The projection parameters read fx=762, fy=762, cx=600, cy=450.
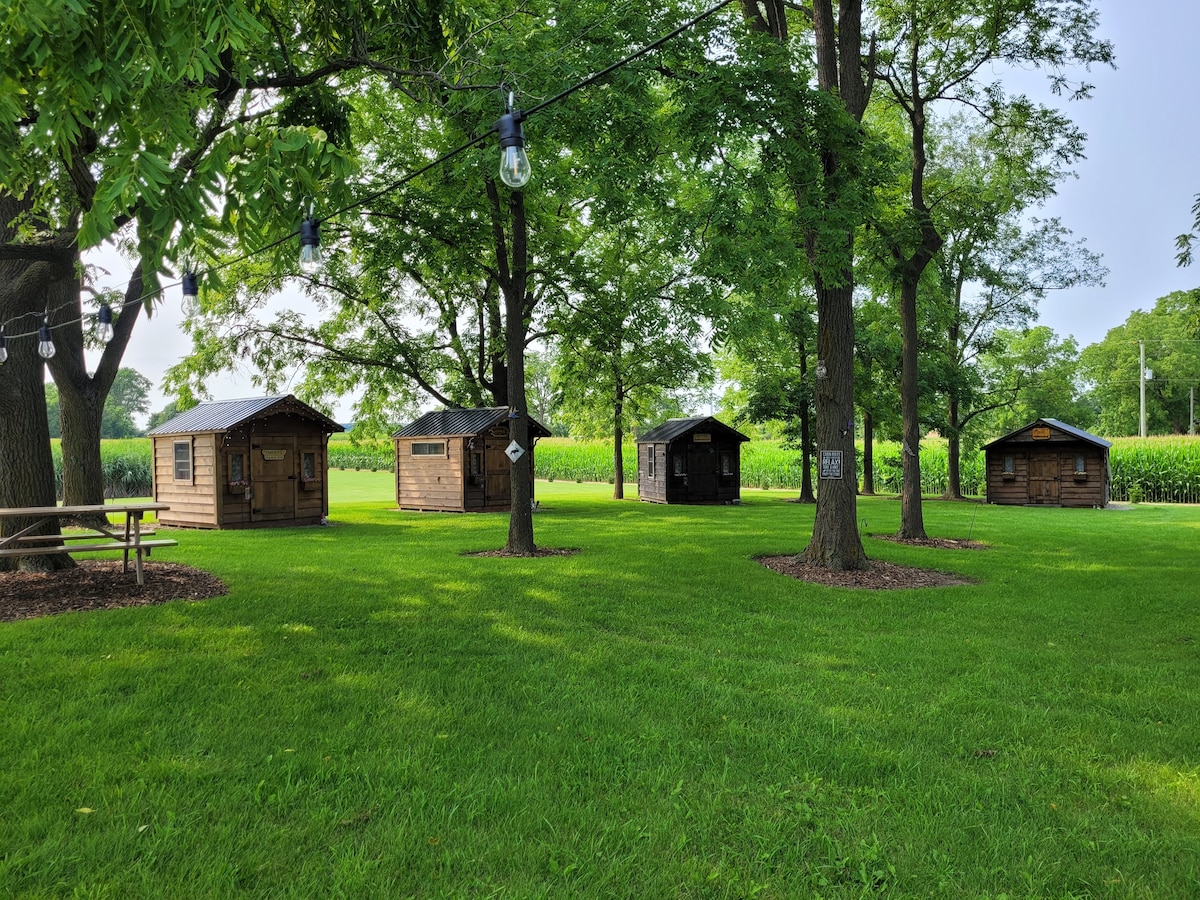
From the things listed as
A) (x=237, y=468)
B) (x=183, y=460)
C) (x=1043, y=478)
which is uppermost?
(x=183, y=460)

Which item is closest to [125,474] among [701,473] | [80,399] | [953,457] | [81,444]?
[701,473]

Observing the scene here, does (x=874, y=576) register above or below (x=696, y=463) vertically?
below

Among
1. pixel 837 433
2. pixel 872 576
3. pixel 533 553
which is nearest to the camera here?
pixel 872 576

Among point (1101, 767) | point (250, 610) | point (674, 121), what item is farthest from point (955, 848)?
point (674, 121)

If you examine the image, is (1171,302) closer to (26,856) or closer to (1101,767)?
(1101,767)

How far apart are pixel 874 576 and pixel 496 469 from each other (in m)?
13.5

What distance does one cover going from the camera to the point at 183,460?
17969 millimetres

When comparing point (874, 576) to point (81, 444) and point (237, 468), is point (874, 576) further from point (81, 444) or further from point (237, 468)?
point (237, 468)

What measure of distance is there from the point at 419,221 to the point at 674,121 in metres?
5.54

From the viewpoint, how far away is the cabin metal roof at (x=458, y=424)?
819 inches

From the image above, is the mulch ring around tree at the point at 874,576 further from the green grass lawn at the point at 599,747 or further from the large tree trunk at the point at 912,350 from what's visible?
the large tree trunk at the point at 912,350

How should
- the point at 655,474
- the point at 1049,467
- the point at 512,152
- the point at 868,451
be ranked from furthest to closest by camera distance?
the point at 868,451 → the point at 655,474 → the point at 1049,467 → the point at 512,152

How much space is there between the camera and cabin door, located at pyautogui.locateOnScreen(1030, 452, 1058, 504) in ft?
83.3

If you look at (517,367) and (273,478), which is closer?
(517,367)
